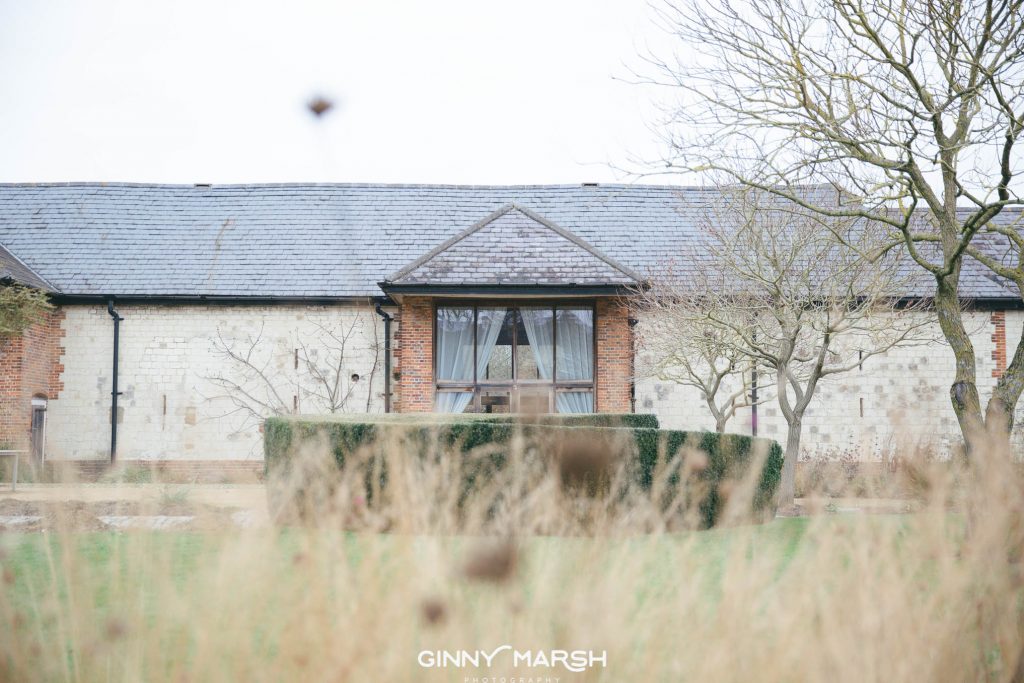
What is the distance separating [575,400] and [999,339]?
8.70 m

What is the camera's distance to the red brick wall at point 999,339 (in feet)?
53.4

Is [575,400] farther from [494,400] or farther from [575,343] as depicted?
[494,400]

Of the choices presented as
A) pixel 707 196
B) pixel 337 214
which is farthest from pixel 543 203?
pixel 707 196

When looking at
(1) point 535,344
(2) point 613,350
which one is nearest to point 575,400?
(2) point 613,350

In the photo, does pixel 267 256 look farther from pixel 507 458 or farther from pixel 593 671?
pixel 593 671

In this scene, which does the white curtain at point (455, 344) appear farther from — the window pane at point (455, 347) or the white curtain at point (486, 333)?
the white curtain at point (486, 333)

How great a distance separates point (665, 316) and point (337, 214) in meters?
8.19

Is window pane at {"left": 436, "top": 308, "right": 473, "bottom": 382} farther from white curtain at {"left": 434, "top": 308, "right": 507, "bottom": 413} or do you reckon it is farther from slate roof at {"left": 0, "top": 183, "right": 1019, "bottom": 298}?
slate roof at {"left": 0, "top": 183, "right": 1019, "bottom": 298}

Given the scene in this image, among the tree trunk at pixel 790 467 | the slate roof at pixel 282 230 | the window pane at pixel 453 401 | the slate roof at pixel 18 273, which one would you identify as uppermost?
the slate roof at pixel 282 230

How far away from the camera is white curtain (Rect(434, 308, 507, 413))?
1554cm

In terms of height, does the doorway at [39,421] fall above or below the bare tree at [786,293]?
below

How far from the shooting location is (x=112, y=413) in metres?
15.9

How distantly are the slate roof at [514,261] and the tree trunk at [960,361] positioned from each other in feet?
22.1

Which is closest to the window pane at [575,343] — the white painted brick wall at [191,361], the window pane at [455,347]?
the window pane at [455,347]
